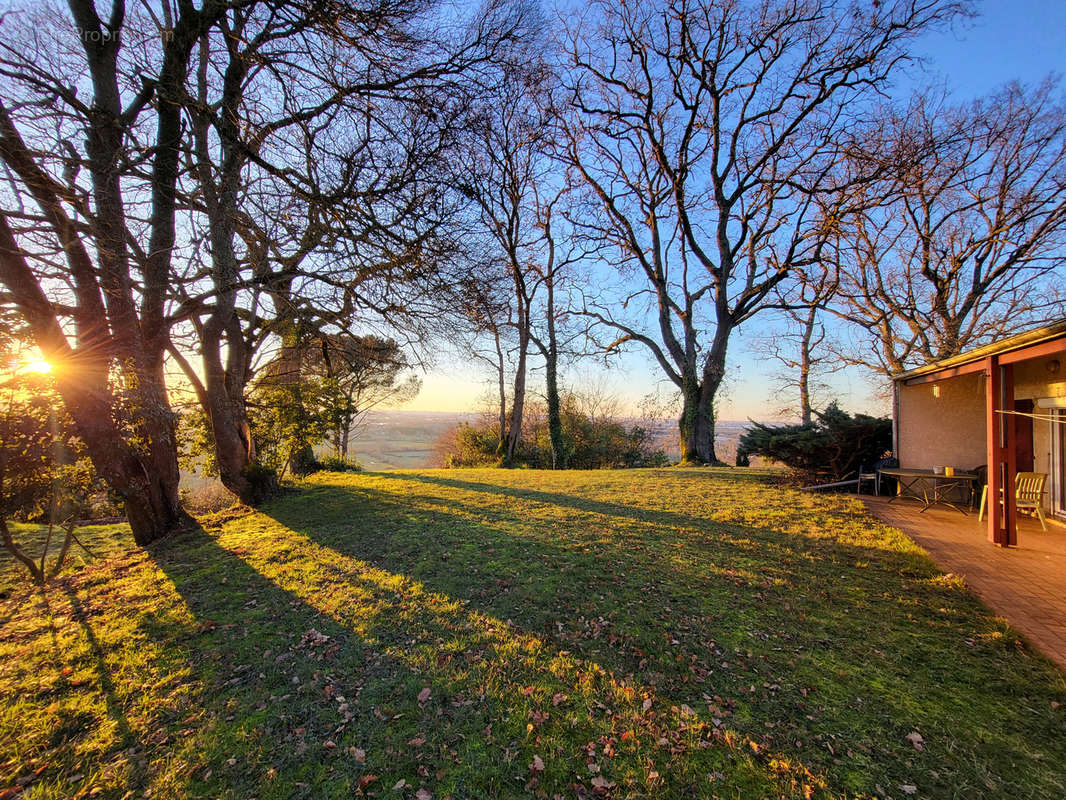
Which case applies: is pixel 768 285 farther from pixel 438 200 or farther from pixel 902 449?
pixel 438 200

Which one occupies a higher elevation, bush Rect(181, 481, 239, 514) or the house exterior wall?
the house exterior wall

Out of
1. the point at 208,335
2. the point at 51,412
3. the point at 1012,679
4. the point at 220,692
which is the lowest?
the point at 220,692

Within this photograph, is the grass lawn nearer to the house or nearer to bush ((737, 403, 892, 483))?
the house

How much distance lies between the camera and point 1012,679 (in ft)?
10.2

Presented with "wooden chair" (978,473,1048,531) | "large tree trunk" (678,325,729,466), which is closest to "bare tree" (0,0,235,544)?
"wooden chair" (978,473,1048,531)

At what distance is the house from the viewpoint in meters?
5.90

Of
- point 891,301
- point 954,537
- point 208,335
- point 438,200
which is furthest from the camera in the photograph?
point 891,301

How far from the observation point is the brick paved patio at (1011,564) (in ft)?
12.5

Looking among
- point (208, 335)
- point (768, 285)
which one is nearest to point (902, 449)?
point (768, 285)

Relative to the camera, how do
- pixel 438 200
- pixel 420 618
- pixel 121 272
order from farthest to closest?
1. pixel 121 272
2. pixel 438 200
3. pixel 420 618

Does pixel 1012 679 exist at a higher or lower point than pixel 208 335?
lower

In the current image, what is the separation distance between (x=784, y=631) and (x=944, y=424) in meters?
9.12

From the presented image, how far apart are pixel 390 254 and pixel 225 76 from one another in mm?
2484

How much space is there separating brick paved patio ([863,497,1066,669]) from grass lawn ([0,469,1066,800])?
0.74ft
